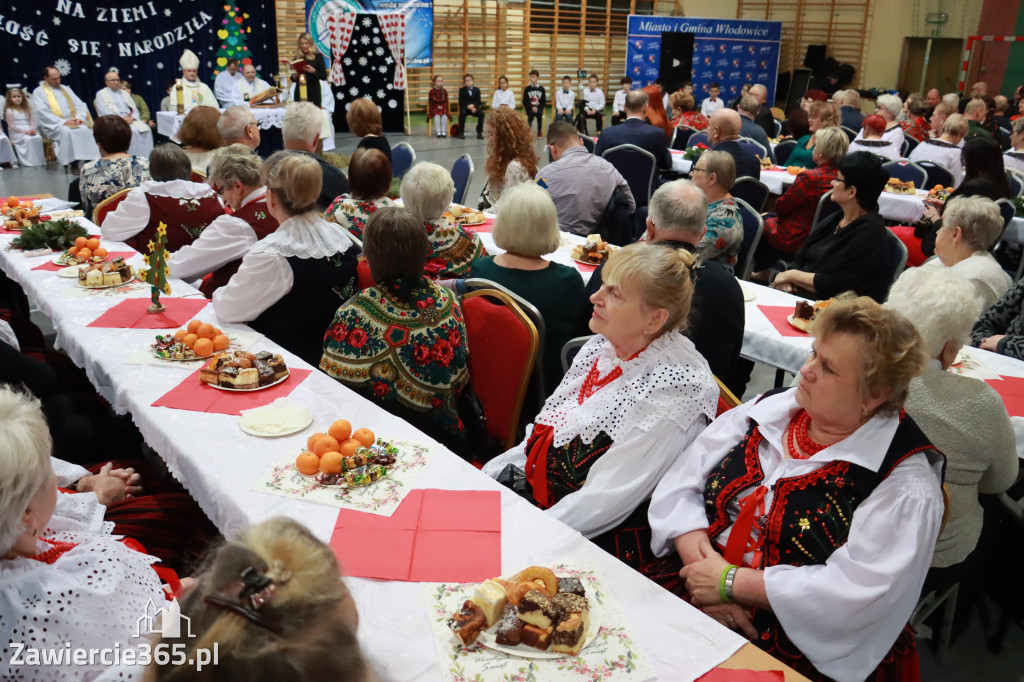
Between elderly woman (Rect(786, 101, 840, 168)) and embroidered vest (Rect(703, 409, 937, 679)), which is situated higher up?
elderly woman (Rect(786, 101, 840, 168))

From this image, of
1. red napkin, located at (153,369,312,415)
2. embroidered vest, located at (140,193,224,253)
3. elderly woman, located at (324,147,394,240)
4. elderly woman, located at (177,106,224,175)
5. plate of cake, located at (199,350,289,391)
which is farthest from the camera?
elderly woman, located at (177,106,224,175)

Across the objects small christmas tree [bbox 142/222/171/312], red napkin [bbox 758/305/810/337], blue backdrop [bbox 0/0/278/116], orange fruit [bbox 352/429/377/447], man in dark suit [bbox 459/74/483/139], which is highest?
blue backdrop [bbox 0/0/278/116]

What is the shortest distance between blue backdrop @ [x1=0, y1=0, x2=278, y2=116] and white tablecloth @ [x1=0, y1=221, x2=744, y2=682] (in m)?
11.1

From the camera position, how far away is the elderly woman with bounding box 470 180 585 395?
2.94m

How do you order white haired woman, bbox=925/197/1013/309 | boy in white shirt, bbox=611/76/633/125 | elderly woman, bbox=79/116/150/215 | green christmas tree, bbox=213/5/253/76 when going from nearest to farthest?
1. white haired woman, bbox=925/197/1013/309
2. elderly woman, bbox=79/116/150/215
3. green christmas tree, bbox=213/5/253/76
4. boy in white shirt, bbox=611/76/633/125

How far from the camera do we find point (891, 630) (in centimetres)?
160

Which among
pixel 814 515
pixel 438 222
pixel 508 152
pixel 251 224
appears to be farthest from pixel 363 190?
pixel 814 515

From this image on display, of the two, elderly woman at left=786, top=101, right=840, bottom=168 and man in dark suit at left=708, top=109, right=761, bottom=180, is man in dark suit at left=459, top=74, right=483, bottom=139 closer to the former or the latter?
elderly woman at left=786, top=101, right=840, bottom=168

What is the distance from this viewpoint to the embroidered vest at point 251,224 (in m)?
3.50

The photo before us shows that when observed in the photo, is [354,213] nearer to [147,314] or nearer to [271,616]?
[147,314]

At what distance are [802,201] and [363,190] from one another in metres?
3.04

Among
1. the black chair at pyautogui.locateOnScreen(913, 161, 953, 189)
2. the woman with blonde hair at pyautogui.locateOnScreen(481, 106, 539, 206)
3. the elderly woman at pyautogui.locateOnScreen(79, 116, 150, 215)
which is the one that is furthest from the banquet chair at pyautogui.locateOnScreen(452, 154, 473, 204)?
the black chair at pyautogui.locateOnScreen(913, 161, 953, 189)

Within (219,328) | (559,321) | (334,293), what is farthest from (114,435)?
(559,321)

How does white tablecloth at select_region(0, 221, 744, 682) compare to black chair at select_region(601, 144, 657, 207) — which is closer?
white tablecloth at select_region(0, 221, 744, 682)
